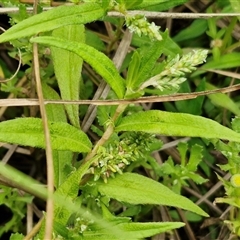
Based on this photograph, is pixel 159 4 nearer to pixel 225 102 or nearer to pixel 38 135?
pixel 225 102

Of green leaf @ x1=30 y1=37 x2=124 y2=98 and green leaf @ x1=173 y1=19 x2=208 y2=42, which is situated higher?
green leaf @ x1=30 y1=37 x2=124 y2=98

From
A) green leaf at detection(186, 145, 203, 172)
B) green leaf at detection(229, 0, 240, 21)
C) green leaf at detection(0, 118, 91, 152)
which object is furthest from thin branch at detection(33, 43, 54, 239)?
green leaf at detection(229, 0, 240, 21)

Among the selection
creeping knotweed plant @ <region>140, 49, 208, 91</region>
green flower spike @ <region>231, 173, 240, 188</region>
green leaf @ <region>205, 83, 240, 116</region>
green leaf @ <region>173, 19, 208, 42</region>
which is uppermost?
creeping knotweed plant @ <region>140, 49, 208, 91</region>

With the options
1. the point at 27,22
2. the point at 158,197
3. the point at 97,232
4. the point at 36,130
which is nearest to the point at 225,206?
the point at 158,197

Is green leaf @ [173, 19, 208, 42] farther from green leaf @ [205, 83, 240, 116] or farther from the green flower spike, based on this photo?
the green flower spike

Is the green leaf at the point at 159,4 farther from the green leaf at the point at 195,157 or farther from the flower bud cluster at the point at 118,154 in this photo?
the green leaf at the point at 195,157

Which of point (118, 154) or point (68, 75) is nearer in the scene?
point (118, 154)

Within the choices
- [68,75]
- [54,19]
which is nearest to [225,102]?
[68,75]
